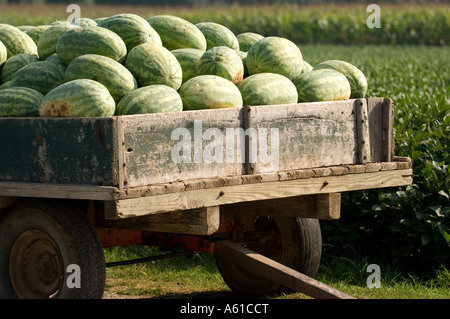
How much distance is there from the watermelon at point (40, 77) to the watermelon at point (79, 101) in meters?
0.46

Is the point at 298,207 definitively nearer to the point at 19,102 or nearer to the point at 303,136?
the point at 303,136

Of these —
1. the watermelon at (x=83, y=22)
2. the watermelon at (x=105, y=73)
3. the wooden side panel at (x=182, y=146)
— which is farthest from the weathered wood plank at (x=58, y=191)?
the watermelon at (x=83, y=22)

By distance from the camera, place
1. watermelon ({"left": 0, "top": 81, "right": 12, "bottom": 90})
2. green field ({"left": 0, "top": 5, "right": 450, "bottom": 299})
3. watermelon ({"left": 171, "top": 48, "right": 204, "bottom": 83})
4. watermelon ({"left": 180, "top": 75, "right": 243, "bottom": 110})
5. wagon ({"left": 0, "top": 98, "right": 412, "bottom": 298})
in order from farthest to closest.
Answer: green field ({"left": 0, "top": 5, "right": 450, "bottom": 299})
watermelon ({"left": 171, "top": 48, "right": 204, "bottom": 83})
watermelon ({"left": 0, "top": 81, "right": 12, "bottom": 90})
watermelon ({"left": 180, "top": 75, "right": 243, "bottom": 110})
wagon ({"left": 0, "top": 98, "right": 412, "bottom": 298})

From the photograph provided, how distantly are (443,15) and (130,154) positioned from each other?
3569 centimetres

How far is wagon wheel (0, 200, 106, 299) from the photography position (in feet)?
14.5

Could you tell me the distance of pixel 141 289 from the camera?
6523 millimetres

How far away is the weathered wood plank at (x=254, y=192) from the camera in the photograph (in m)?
4.16

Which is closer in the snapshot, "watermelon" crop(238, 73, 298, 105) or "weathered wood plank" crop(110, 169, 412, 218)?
"weathered wood plank" crop(110, 169, 412, 218)

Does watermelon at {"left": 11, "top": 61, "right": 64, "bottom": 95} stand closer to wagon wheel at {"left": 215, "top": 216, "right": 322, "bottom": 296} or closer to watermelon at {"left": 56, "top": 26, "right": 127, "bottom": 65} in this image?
watermelon at {"left": 56, "top": 26, "right": 127, "bottom": 65}

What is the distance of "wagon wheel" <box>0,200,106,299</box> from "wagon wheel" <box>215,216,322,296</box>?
143 cm

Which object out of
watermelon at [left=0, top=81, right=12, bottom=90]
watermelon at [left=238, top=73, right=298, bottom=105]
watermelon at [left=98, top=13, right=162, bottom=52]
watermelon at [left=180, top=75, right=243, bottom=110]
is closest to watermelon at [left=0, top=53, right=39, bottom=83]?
watermelon at [left=0, top=81, right=12, bottom=90]

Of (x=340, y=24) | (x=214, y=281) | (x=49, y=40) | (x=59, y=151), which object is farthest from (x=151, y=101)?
(x=340, y=24)

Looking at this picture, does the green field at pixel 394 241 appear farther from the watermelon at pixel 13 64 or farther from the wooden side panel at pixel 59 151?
the wooden side panel at pixel 59 151

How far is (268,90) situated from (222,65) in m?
0.36
